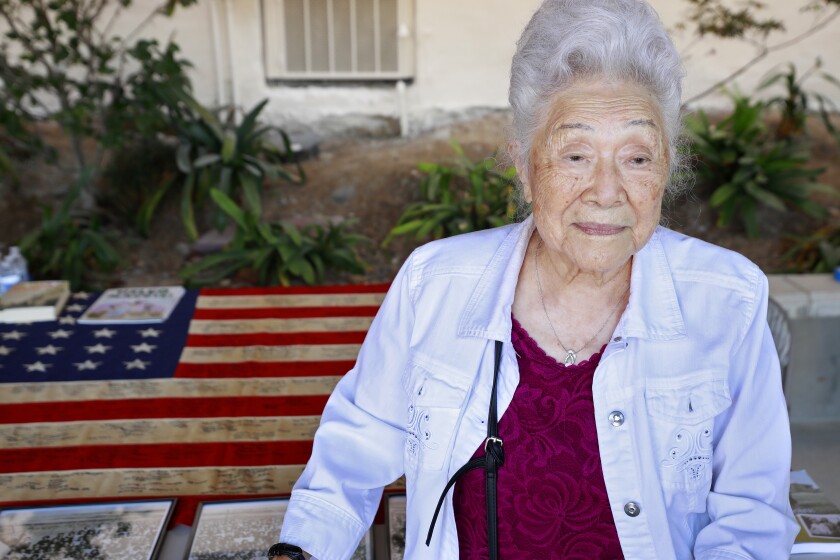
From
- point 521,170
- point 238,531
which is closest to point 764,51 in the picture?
point 521,170

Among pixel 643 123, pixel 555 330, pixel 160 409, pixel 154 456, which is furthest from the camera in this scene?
pixel 160 409

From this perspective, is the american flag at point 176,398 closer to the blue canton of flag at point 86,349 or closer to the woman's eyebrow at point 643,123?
the blue canton of flag at point 86,349

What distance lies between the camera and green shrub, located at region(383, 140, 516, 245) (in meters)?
5.26

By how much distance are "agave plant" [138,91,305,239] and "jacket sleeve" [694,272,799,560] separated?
14.0ft

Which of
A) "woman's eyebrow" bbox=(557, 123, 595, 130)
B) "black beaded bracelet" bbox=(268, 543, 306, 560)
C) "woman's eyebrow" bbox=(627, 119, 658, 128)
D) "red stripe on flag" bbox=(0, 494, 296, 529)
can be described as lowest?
"red stripe on flag" bbox=(0, 494, 296, 529)

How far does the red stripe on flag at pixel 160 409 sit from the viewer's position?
211cm

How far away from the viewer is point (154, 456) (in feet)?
6.34

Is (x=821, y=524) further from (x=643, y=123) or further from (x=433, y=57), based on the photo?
(x=433, y=57)

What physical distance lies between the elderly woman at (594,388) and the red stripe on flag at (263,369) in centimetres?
104

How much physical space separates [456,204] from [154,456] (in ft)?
12.0

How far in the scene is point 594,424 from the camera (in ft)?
4.12

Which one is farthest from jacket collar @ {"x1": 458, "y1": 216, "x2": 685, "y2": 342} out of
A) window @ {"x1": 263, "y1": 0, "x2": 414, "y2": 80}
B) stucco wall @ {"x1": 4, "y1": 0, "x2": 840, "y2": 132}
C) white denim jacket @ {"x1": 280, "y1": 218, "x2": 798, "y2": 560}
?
window @ {"x1": 263, "y1": 0, "x2": 414, "y2": 80}

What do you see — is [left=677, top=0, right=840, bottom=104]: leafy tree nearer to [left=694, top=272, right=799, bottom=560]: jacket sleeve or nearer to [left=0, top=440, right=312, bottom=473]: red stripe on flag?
[left=0, top=440, right=312, bottom=473]: red stripe on flag

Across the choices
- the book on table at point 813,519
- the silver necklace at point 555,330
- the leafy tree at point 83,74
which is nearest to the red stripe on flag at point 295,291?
the silver necklace at point 555,330
